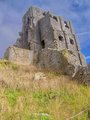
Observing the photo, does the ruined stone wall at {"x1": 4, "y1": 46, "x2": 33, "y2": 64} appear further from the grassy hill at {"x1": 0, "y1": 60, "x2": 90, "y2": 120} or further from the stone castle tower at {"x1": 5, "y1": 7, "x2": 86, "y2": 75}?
the grassy hill at {"x1": 0, "y1": 60, "x2": 90, "y2": 120}

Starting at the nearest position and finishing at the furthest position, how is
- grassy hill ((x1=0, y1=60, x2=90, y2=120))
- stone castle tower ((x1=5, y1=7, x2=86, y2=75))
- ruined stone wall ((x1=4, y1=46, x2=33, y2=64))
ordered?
grassy hill ((x1=0, y1=60, x2=90, y2=120))
ruined stone wall ((x1=4, y1=46, x2=33, y2=64))
stone castle tower ((x1=5, y1=7, x2=86, y2=75))

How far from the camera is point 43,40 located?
38.6 m

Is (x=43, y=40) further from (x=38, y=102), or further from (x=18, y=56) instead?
(x=38, y=102)

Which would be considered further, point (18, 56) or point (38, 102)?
point (18, 56)

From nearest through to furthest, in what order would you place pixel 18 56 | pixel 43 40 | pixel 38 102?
pixel 38 102, pixel 18 56, pixel 43 40

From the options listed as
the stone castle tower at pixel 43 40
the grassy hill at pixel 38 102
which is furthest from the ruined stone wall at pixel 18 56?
the grassy hill at pixel 38 102

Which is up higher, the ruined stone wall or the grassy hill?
the ruined stone wall

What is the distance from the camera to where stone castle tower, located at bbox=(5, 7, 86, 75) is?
2934 centimetres

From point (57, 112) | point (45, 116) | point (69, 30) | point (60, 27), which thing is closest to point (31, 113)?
point (45, 116)

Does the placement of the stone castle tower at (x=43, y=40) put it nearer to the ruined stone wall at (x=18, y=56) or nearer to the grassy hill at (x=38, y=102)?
the ruined stone wall at (x=18, y=56)

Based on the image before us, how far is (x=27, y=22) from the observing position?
43.1 meters

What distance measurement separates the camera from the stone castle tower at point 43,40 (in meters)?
29.3

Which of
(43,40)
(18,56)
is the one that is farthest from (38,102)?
(43,40)

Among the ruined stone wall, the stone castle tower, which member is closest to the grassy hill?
the stone castle tower
